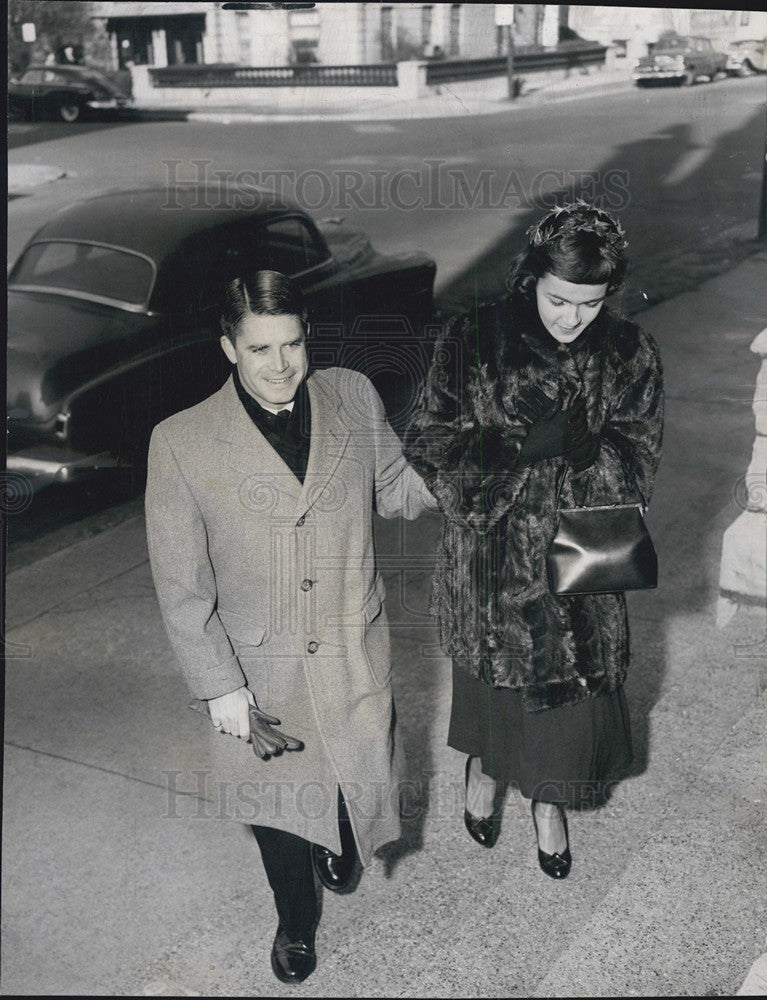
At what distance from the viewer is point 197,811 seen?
3520 mm

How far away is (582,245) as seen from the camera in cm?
256

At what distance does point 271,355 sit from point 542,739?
128cm

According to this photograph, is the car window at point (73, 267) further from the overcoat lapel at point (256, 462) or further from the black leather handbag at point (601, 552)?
the black leather handbag at point (601, 552)

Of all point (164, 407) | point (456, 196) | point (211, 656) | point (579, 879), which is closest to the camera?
point (211, 656)

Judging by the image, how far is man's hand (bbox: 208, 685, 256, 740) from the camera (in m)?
2.61

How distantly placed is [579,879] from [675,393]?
4258mm

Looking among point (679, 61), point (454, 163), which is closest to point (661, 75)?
point (679, 61)

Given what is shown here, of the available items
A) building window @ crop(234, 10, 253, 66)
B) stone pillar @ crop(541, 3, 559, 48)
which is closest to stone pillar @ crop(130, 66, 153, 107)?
building window @ crop(234, 10, 253, 66)

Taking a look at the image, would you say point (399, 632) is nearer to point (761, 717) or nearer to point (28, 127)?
point (761, 717)

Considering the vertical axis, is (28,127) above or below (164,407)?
above

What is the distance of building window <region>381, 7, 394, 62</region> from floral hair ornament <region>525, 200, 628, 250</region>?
0.76 m

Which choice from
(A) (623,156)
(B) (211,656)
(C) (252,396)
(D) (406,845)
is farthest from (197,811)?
(A) (623,156)

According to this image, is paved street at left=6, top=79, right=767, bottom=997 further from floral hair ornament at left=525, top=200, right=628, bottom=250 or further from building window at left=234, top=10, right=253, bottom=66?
floral hair ornament at left=525, top=200, right=628, bottom=250

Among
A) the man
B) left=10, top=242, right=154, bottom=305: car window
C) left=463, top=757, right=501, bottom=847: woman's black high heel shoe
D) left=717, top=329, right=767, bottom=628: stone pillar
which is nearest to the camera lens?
the man
